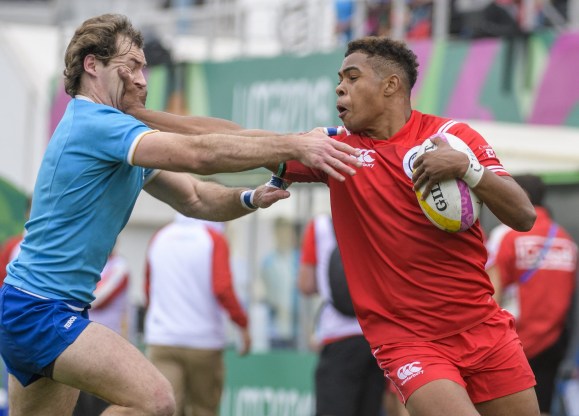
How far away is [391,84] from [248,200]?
909mm

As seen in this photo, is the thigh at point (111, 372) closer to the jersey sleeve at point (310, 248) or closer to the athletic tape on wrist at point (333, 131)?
the athletic tape on wrist at point (333, 131)

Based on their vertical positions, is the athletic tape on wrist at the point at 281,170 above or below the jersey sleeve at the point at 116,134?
below

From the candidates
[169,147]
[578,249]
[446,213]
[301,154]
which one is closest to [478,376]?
[446,213]

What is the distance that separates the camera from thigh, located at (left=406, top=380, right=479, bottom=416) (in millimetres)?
5676

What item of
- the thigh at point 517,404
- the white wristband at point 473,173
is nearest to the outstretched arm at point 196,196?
the white wristband at point 473,173

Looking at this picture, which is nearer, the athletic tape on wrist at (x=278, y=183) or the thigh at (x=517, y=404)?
the thigh at (x=517, y=404)

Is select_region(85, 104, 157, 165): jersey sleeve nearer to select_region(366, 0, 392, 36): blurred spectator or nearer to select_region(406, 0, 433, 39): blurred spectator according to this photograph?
select_region(406, 0, 433, 39): blurred spectator

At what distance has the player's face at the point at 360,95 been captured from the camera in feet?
20.1

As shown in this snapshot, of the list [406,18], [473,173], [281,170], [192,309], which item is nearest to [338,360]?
[192,309]

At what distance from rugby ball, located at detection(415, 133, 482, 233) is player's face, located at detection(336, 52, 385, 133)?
14.3 inches

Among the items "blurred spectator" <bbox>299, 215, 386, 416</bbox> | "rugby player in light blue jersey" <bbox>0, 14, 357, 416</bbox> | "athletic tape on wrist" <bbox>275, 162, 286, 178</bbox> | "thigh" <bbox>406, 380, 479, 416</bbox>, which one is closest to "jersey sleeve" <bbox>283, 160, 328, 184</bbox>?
"athletic tape on wrist" <bbox>275, 162, 286, 178</bbox>

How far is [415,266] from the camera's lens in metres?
6.00

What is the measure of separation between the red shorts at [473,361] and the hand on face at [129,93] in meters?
1.65

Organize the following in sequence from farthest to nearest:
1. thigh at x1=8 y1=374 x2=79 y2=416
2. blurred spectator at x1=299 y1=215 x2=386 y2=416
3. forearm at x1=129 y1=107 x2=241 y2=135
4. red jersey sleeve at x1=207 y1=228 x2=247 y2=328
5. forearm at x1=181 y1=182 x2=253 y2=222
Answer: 1. red jersey sleeve at x1=207 y1=228 x2=247 y2=328
2. blurred spectator at x1=299 y1=215 x2=386 y2=416
3. forearm at x1=181 y1=182 x2=253 y2=222
4. forearm at x1=129 y1=107 x2=241 y2=135
5. thigh at x1=8 y1=374 x2=79 y2=416
